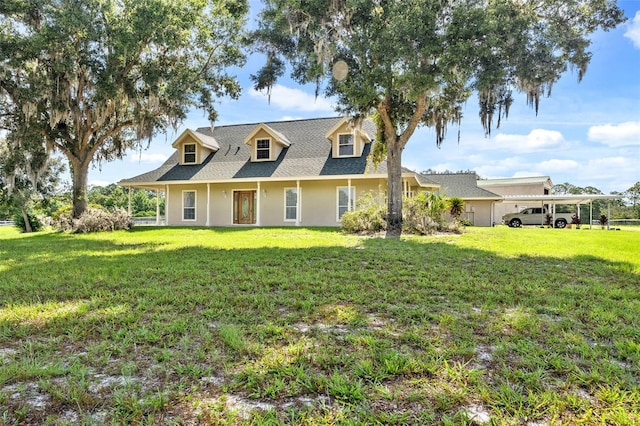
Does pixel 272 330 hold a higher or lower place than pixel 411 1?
lower

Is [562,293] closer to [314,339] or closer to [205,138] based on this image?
[314,339]

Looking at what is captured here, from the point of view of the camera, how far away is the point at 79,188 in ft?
50.9

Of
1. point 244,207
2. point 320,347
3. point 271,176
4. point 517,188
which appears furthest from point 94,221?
point 517,188

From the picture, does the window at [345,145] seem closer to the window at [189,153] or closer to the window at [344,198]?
the window at [344,198]

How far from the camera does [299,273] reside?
5.61m

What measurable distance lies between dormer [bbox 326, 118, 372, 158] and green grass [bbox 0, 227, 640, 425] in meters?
12.0

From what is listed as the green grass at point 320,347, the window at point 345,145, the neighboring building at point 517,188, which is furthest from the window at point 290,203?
the neighboring building at point 517,188

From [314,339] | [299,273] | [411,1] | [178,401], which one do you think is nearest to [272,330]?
[314,339]

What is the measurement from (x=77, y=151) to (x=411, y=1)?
14359 mm

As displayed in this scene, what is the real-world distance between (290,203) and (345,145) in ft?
12.5

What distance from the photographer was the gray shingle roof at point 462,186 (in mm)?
23641

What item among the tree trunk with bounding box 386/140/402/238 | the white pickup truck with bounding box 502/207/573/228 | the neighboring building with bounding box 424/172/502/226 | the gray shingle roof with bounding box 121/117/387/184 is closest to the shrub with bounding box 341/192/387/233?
the tree trunk with bounding box 386/140/402/238

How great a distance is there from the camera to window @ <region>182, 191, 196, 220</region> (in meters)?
19.4

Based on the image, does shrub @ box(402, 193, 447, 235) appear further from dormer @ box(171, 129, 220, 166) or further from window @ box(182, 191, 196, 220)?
dormer @ box(171, 129, 220, 166)
